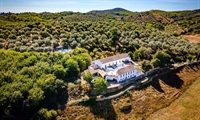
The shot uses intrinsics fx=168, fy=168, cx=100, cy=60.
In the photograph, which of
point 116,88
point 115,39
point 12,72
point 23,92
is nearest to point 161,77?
point 116,88

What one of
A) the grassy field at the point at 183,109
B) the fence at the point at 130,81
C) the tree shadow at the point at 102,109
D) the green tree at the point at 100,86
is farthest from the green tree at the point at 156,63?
the green tree at the point at 100,86

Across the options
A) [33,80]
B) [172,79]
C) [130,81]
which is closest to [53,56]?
[33,80]

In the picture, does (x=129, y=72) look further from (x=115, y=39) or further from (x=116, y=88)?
(x=115, y=39)

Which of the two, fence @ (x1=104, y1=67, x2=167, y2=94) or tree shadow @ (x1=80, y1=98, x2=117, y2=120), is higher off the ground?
fence @ (x1=104, y1=67, x2=167, y2=94)

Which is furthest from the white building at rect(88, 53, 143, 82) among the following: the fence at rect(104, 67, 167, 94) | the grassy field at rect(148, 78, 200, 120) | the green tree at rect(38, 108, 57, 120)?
the green tree at rect(38, 108, 57, 120)

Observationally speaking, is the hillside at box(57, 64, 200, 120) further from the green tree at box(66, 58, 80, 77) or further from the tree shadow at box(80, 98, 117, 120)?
the green tree at box(66, 58, 80, 77)

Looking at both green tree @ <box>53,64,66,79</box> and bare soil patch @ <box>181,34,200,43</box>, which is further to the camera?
bare soil patch @ <box>181,34,200,43</box>

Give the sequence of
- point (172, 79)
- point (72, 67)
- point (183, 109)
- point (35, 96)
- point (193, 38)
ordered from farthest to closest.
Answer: point (193, 38) < point (172, 79) < point (72, 67) < point (183, 109) < point (35, 96)

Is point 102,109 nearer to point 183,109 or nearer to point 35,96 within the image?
point 35,96
